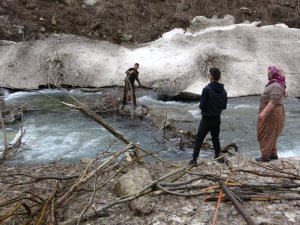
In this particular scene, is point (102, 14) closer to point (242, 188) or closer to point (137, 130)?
point (137, 130)

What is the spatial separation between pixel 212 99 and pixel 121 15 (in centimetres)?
1268

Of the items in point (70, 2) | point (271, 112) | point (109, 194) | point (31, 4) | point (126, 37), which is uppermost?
point (70, 2)

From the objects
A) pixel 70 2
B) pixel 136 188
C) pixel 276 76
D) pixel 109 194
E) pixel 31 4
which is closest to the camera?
pixel 136 188

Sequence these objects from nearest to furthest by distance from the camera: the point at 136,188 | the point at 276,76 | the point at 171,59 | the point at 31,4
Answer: the point at 136,188
the point at 276,76
the point at 171,59
the point at 31,4

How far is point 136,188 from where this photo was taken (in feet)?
15.0

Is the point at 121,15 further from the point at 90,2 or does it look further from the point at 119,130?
the point at 119,130

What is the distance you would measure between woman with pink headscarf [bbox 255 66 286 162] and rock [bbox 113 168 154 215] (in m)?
2.19

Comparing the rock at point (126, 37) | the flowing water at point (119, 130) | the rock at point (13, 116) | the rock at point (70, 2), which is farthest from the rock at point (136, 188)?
the rock at point (70, 2)

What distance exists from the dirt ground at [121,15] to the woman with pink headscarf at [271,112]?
11450 millimetres

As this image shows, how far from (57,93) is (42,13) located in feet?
17.0

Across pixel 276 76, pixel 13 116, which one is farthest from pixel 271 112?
pixel 13 116

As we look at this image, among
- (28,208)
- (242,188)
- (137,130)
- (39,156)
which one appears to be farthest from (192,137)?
(28,208)

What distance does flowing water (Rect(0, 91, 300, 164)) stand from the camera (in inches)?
328

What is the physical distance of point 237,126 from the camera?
1038cm
